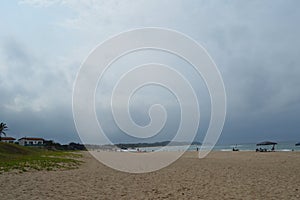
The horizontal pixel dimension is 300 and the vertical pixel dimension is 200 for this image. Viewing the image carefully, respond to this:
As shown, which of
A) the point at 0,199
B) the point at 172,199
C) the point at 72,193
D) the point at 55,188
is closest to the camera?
the point at 0,199

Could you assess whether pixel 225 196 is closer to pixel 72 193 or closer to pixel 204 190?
pixel 204 190

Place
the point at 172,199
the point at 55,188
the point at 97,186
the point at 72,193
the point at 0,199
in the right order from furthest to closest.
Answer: the point at 97,186 → the point at 55,188 → the point at 72,193 → the point at 172,199 → the point at 0,199

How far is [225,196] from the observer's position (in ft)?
30.1

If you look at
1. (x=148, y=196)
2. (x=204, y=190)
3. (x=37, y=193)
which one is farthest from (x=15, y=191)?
(x=204, y=190)

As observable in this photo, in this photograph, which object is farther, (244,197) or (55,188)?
(55,188)

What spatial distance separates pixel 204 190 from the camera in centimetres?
1027

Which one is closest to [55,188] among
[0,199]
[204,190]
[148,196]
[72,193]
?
[72,193]

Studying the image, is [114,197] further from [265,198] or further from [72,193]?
[265,198]

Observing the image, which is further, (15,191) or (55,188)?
(55,188)

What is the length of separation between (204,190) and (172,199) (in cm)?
202

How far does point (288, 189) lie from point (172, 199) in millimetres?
4361

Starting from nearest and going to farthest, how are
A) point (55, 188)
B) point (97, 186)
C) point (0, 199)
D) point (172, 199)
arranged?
point (0, 199) < point (172, 199) < point (55, 188) < point (97, 186)

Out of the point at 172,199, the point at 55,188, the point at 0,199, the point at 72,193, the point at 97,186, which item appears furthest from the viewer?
the point at 97,186

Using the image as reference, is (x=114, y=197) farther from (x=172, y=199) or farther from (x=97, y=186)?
(x=97, y=186)
